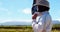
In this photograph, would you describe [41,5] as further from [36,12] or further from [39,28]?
[39,28]

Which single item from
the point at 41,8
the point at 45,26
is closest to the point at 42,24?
the point at 45,26

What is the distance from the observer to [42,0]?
235 centimetres

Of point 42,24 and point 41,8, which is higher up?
point 41,8

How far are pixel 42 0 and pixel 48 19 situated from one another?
214 millimetres

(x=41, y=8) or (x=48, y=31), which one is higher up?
(x=41, y=8)

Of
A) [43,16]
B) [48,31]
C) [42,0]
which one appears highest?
[42,0]

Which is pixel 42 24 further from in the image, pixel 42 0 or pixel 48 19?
pixel 42 0

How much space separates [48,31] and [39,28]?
10 centimetres

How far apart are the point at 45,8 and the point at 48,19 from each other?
0.48ft

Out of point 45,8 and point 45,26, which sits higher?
point 45,8

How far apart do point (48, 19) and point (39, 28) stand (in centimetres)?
14

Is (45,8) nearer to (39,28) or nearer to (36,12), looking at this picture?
(36,12)

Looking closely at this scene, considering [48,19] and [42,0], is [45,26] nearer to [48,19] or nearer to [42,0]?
[48,19]

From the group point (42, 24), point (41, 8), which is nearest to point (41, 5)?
point (41, 8)
